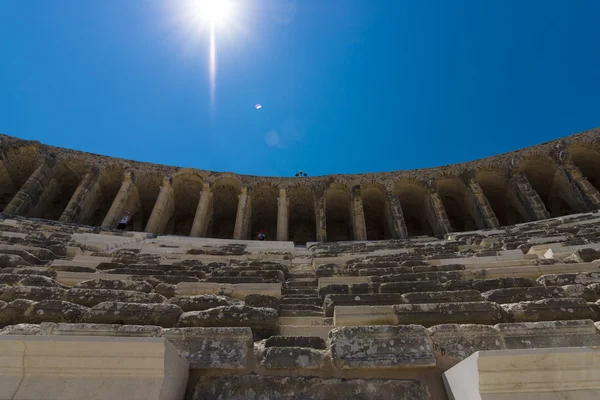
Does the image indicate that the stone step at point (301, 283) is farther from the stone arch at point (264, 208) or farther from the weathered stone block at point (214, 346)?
the stone arch at point (264, 208)

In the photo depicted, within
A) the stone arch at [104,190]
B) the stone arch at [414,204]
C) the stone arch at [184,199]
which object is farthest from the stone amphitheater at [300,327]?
the stone arch at [414,204]

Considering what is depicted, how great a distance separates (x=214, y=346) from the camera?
2229mm

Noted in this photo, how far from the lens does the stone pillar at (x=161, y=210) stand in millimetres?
14164

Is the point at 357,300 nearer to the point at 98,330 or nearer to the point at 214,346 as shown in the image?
the point at 214,346

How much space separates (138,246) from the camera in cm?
842

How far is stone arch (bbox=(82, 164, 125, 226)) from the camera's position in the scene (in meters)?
15.4

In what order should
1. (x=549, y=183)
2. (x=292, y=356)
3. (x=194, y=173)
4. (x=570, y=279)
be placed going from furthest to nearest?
(x=194, y=173), (x=549, y=183), (x=570, y=279), (x=292, y=356)

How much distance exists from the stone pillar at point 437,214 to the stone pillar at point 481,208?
141cm

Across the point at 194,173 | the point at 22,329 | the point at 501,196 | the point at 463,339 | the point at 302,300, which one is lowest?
the point at 463,339

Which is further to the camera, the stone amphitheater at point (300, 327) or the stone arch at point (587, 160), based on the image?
the stone arch at point (587, 160)

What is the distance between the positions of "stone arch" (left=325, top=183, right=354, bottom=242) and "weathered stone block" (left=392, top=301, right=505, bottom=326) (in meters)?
13.3

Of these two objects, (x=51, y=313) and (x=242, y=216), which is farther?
(x=242, y=216)

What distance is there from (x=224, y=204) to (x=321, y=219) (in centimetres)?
593

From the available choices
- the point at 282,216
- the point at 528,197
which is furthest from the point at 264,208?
the point at 528,197
